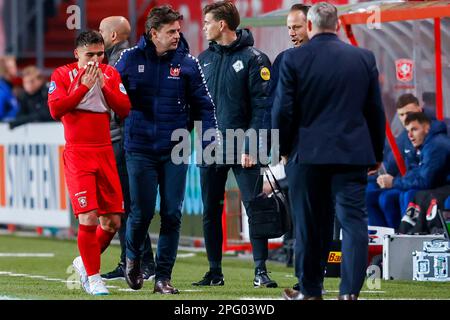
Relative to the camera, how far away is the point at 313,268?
33.3ft

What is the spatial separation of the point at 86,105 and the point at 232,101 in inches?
61.3

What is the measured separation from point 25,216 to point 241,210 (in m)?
4.17

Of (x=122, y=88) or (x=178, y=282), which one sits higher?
(x=122, y=88)

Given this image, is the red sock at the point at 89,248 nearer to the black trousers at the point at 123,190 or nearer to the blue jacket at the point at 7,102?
the black trousers at the point at 123,190

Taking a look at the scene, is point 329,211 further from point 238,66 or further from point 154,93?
point 238,66

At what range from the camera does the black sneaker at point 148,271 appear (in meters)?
13.0

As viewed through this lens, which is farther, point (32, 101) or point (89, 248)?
point (32, 101)

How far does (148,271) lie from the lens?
43.0ft

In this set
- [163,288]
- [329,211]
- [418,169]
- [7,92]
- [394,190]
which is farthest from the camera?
[7,92]

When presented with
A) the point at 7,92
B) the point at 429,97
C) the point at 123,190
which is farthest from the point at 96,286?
the point at 7,92
